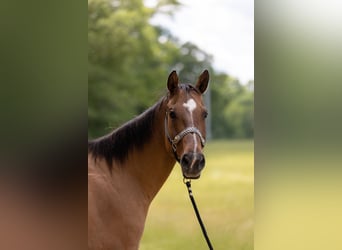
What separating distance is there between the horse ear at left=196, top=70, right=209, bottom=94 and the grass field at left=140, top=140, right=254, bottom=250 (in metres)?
0.37

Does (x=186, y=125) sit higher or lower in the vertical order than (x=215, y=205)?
higher

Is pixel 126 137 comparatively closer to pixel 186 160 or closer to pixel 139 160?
pixel 139 160

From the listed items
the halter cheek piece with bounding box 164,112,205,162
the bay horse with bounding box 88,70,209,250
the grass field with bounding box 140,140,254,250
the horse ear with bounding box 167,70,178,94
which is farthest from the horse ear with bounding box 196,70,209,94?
the grass field with bounding box 140,140,254,250

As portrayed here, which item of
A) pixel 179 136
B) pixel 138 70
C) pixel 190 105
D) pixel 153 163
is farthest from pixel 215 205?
pixel 138 70

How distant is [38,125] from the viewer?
6.31ft

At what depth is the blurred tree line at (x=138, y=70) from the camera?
7.59 ft

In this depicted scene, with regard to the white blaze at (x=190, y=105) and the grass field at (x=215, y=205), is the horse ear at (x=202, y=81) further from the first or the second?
the grass field at (x=215, y=205)

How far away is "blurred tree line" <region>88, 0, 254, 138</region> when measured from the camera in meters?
2.31

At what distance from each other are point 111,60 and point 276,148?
107cm

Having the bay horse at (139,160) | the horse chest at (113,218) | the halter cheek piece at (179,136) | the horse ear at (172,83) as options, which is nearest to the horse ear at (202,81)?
the bay horse at (139,160)

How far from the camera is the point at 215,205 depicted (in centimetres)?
255

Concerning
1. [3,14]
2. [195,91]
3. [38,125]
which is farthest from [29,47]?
[195,91]

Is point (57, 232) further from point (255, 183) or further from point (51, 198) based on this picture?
point (255, 183)

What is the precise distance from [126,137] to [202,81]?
52cm
